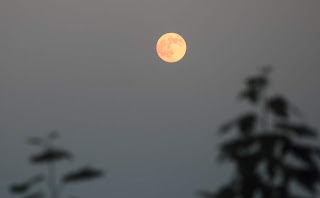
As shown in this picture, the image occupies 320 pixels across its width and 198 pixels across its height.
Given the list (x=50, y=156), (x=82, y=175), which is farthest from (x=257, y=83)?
(x=50, y=156)

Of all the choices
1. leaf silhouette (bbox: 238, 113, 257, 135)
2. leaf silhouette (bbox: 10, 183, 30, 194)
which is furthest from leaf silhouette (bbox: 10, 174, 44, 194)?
leaf silhouette (bbox: 238, 113, 257, 135)

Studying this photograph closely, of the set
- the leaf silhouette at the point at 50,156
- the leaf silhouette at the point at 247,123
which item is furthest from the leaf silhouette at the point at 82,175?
the leaf silhouette at the point at 247,123

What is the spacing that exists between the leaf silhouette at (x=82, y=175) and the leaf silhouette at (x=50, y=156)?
67 centimetres

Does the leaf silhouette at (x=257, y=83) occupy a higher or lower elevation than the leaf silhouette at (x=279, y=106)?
higher

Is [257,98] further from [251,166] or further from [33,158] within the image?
[33,158]

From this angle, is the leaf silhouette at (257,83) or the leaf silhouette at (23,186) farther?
the leaf silhouette at (23,186)

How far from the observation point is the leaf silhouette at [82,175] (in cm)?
654

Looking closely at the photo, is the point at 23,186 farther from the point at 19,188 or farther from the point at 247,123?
the point at 247,123

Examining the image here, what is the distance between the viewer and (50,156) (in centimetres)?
745

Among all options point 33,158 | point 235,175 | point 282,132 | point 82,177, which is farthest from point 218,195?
point 33,158

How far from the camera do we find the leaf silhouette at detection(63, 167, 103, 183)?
654 cm

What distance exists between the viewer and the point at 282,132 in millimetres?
4199

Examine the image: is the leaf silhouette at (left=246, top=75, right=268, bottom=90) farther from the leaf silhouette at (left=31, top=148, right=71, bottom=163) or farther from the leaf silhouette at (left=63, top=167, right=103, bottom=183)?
the leaf silhouette at (left=31, top=148, right=71, bottom=163)

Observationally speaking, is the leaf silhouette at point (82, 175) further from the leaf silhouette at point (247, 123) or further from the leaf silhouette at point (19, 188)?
the leaf silhouette at point (247, 123)
